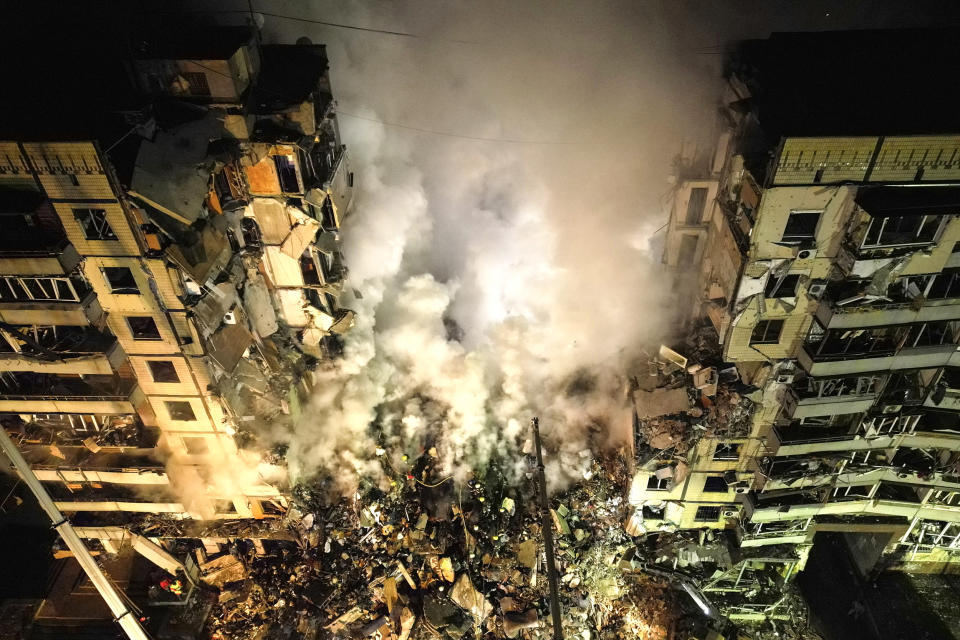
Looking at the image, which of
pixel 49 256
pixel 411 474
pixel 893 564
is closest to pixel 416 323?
pixel 411 474

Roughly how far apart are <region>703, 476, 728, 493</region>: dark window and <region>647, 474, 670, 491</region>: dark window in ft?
5.06

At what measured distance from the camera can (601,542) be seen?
2203 centimetres

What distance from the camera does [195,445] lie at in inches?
817

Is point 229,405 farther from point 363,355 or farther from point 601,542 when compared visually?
point 601,542

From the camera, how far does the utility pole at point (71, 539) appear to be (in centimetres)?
1420

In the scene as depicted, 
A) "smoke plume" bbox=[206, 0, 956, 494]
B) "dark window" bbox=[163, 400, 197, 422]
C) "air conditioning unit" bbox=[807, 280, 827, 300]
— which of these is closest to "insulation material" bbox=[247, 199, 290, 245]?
"smoke plume" bbox=[206, 0, 956, 494]

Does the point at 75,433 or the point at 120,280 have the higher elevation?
the point at 120,280

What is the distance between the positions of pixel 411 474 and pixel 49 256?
15.1 m

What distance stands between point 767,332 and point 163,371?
20668 mm

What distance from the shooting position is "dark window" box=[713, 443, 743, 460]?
20.3m

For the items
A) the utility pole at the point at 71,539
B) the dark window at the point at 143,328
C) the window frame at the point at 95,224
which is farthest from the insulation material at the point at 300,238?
the utility pole at the point at 71,539

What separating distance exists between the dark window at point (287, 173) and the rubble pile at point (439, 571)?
1275 cm

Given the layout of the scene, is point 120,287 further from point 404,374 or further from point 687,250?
point 687,250

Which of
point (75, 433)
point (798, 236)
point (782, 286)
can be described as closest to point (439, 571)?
point (75, 433)
